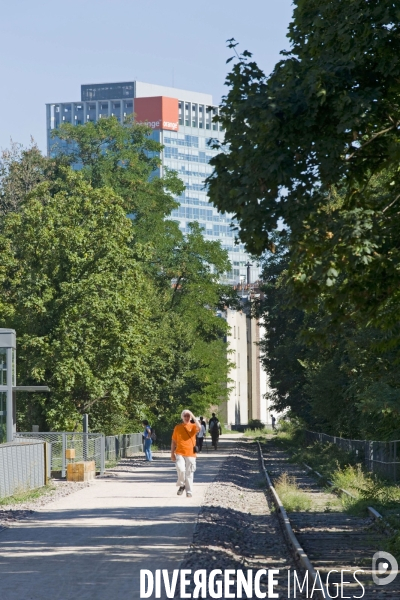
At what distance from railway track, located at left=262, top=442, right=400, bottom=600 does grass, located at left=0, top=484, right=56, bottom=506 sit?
6542 mm

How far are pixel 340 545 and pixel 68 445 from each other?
766 inches

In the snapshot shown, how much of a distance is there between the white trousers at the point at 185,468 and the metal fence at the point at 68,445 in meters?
9.84

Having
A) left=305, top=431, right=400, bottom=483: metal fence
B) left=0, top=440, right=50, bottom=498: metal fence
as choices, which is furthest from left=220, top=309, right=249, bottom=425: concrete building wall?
left=0, top=440, right=50, bottom=498: metal fence

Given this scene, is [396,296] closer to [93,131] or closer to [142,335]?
[142,335]

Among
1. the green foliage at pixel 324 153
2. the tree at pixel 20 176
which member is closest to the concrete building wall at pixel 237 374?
the tree at pixel 20 176

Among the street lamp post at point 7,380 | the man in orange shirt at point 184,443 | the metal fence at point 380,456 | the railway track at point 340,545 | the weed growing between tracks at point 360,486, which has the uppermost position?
the street lamp post at point 7,380

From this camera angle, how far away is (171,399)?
58531mm

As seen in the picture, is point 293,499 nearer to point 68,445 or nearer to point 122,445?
point 68,445

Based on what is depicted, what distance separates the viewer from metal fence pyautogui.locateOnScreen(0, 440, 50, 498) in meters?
25.9

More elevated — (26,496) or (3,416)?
(3,416)

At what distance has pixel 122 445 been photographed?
49438 mm

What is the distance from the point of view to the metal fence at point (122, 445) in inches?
1714

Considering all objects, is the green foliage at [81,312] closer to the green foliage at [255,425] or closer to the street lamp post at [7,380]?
the street lamp post at [7,380]

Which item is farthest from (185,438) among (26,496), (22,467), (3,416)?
(3,416)
